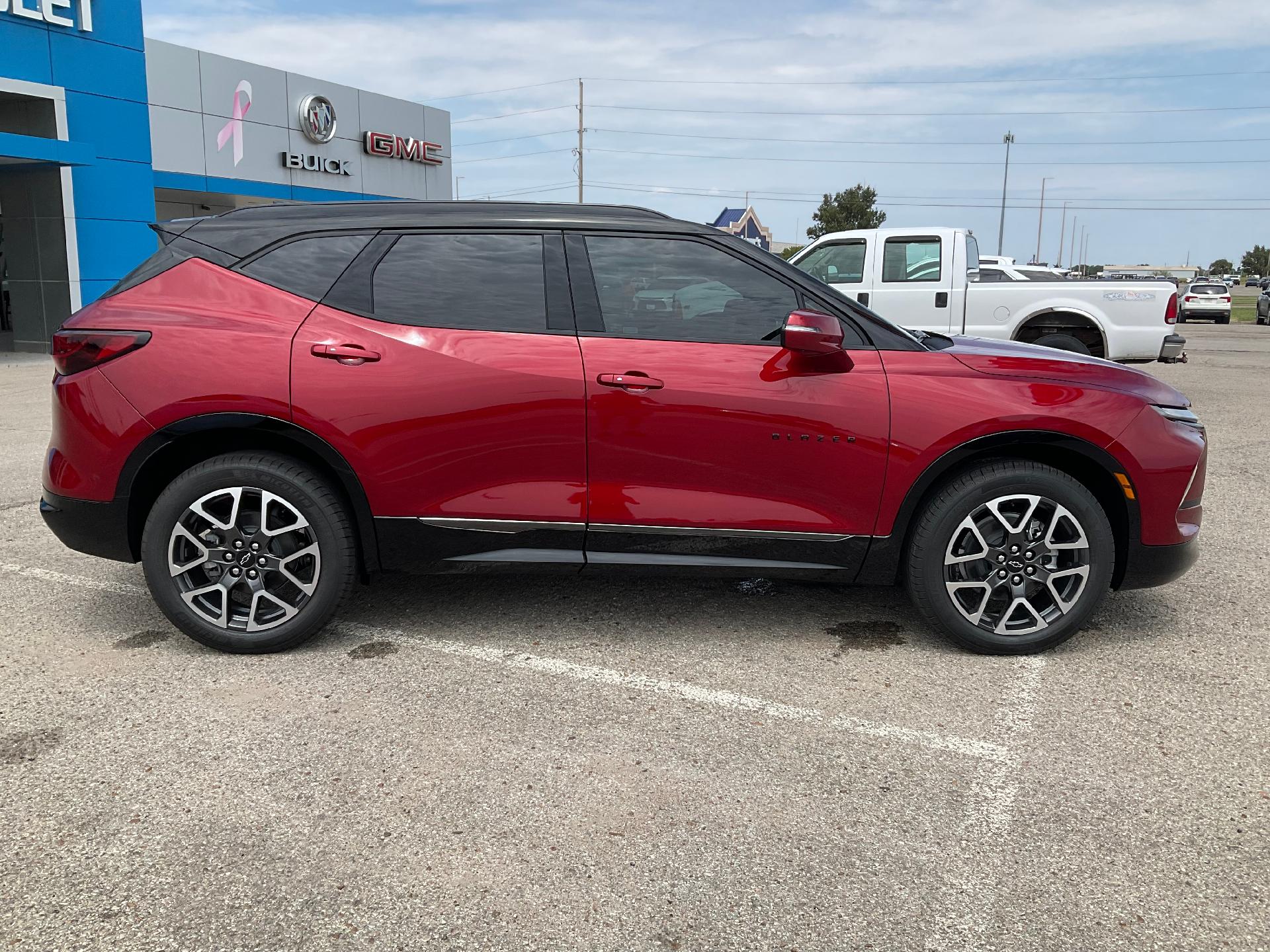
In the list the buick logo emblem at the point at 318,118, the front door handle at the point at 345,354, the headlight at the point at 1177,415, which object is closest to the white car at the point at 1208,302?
the buick logo emblem at the point at 318,118

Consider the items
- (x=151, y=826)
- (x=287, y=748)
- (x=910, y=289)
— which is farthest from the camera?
(x=910, y=289)

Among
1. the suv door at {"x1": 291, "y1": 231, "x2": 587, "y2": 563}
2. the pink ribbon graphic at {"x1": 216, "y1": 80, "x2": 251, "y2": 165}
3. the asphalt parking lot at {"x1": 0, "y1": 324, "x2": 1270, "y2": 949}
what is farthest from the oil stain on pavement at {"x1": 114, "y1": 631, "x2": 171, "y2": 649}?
the pink ribbon graphic at {"x1": 216, "y1": 80, "x2": 251, "y2": 165}

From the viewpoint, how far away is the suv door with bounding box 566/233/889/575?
12.2ft

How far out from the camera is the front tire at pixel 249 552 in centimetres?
374

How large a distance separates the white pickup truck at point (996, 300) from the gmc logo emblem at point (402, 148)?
23.7 meters

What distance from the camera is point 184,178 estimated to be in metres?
25.4

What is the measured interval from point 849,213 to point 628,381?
71230 millimetres

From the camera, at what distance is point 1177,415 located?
3.96 metres

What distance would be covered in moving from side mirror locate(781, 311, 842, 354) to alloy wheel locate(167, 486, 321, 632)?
6.51 feet

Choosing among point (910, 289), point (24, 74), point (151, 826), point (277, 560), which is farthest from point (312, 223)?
point (24, 74)

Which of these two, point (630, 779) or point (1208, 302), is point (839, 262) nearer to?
point (630, 779)

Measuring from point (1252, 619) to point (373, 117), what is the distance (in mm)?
31253

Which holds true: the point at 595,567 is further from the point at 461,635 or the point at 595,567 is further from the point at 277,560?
the point at 277,560

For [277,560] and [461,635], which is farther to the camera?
[461,635]
